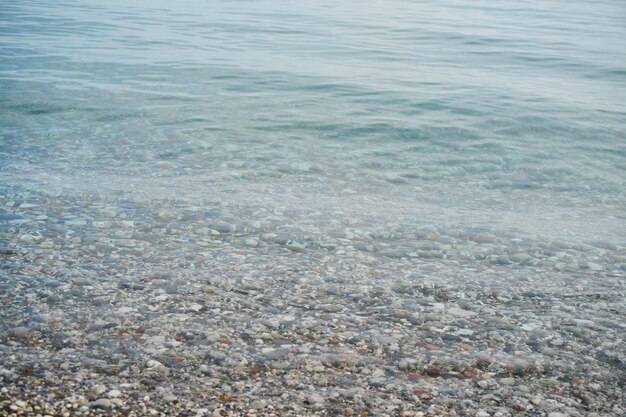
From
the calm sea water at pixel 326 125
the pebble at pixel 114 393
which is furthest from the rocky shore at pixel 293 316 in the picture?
the calm sea water at pixel 326 125

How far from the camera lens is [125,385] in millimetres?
4652

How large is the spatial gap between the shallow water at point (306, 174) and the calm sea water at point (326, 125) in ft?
0.22

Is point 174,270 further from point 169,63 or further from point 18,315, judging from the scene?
point 169,63

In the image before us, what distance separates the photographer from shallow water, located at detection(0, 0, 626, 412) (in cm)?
689

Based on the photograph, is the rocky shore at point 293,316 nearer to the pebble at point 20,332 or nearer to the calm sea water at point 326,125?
the pebble at point 20,332

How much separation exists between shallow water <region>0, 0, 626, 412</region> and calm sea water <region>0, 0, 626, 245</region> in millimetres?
66

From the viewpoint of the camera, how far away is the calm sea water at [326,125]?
31.4 ft

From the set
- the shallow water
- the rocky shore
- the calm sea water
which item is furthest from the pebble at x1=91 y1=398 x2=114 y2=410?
the calm sea water

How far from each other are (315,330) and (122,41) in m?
23.2

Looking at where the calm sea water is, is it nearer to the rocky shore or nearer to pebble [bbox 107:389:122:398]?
the rocky shore

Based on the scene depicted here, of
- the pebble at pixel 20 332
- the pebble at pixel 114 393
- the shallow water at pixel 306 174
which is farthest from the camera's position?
the shallow water at pixel 306 174

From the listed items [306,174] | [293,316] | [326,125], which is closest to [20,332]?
[293,316]

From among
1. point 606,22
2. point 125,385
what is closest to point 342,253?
point 125,385

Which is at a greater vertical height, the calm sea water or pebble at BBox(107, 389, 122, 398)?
the calm sea water
